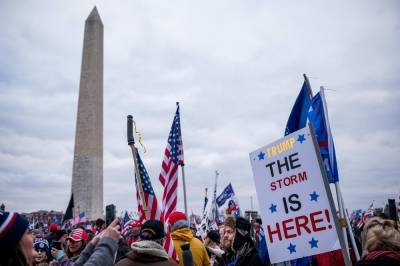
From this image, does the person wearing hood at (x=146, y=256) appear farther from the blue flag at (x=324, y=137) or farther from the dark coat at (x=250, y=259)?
the blue flag at (x=324, y=137)

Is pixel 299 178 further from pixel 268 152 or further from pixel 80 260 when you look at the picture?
pixel 80 260

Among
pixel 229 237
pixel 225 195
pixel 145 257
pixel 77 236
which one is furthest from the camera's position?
pixel 225 195

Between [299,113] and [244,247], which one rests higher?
[299,113]

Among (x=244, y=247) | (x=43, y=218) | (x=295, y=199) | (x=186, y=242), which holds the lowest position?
(x=244, y=247)

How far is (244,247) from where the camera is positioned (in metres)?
3.72

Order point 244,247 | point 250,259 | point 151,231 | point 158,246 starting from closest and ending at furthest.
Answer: point 158,246
point 151,231
point 250,259
point 244,247

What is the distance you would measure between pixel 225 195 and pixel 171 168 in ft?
23.5

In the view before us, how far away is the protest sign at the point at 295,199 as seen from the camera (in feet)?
8.68

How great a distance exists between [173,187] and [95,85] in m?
23.0

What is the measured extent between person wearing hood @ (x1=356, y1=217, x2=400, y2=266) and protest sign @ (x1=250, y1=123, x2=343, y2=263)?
0.20 metres

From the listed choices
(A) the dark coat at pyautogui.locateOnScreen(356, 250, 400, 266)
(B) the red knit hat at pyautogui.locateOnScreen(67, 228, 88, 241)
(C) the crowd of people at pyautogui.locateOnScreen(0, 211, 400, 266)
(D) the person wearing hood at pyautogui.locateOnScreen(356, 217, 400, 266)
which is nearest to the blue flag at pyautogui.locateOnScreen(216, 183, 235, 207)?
(C) the crowd of people at pyautogui.locateOnScreen(0, 211, 400, 266)

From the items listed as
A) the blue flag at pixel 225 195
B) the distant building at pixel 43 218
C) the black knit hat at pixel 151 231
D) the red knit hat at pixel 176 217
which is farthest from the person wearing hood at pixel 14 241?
the distant building at pixel 43 218

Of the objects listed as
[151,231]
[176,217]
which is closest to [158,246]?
[151,231]

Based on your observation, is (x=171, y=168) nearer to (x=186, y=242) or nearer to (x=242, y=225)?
(x=186, y=242)
